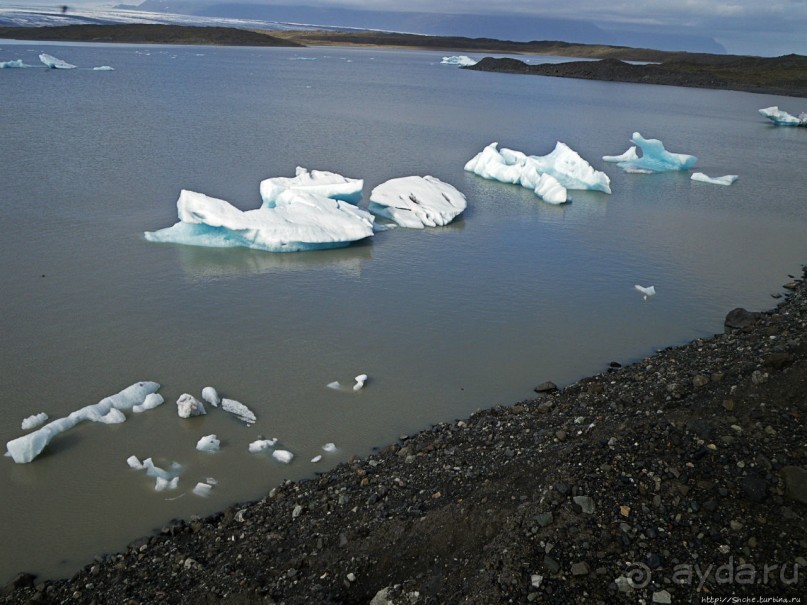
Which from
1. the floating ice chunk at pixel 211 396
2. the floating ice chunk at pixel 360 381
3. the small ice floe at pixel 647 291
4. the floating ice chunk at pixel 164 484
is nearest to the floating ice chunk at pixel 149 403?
the floating ice chunk at pixel 211 396

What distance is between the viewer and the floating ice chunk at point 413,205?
11.3m

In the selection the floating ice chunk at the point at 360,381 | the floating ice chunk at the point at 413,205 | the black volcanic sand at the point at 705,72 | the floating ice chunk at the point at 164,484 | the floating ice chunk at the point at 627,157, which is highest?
the black volcanic sand at the point at 705,72

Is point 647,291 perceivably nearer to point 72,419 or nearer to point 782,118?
point 72,419

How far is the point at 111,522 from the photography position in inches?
172

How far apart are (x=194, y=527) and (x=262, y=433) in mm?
1236

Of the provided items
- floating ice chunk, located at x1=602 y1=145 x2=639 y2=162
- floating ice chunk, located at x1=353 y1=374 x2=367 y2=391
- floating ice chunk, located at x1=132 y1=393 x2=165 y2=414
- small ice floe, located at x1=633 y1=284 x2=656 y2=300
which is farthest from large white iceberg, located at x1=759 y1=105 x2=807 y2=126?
floating ice chunk, located at x1=132 y1=393 x2=165 y2=414

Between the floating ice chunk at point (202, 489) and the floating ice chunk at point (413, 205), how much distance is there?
7.09m

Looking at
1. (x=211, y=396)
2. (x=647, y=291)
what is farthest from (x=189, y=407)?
(x=647, y=291)

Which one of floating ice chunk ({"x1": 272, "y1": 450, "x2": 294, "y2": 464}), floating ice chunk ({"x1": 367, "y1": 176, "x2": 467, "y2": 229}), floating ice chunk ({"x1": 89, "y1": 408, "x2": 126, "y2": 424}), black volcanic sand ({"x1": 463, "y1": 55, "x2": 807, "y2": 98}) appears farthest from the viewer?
black volcanic sand ({"x1": 463, "y1": 55, "x2": 807, "y2": 98})

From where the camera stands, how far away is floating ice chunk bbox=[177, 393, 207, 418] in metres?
5.43

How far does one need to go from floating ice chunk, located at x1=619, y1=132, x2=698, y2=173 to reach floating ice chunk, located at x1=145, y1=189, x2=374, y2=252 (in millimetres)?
10212

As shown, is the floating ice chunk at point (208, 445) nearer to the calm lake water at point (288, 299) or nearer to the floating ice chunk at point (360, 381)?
the calm lake water at point (288, 299)

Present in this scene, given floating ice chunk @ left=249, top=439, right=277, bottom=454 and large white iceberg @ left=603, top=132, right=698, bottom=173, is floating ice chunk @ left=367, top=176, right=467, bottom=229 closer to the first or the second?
floating ice chunk @ left=249, top=439, right=277, bottom=454

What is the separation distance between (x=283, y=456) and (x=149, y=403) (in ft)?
4.49
